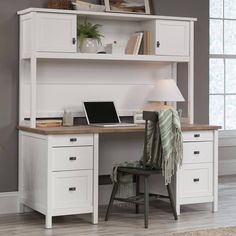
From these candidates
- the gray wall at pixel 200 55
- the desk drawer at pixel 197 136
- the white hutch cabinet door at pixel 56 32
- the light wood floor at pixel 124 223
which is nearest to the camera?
the light wood floor at pixel 124 223

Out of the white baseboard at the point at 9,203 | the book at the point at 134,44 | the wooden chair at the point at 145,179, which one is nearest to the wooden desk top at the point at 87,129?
the wooden chair at the point at 145,179

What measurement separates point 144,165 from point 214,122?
2.51 metres

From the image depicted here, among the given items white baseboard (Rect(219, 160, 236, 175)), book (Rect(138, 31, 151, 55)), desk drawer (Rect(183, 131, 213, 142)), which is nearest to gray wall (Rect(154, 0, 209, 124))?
book (Rect(138, 31, 151, 55))

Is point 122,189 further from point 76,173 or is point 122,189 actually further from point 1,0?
point 1,0

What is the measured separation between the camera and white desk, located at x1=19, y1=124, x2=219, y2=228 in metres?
4.80

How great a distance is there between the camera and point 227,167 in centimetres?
735

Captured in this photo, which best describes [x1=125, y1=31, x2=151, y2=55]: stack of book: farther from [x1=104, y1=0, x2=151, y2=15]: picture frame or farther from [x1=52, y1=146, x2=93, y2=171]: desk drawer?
[x1=52, y1=146, x2=93, y2=171]: desk drawer

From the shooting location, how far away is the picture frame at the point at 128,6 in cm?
552

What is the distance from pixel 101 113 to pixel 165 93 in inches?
22.0

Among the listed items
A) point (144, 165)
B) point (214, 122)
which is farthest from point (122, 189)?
point (214, 122)

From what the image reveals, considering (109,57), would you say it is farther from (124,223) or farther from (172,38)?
(124,223)

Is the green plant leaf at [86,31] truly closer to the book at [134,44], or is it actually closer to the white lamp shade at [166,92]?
the book at [134,44]

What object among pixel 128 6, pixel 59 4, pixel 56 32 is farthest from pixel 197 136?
pixel 59 4

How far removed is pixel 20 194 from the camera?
5.34m
